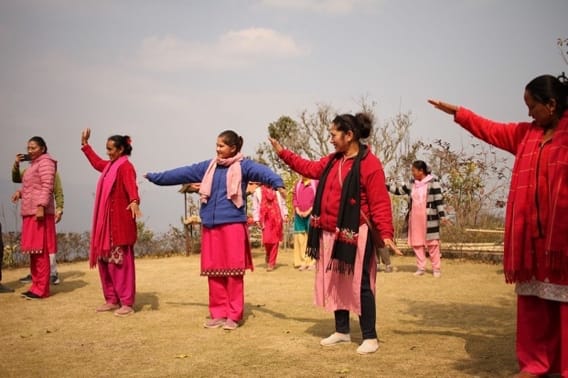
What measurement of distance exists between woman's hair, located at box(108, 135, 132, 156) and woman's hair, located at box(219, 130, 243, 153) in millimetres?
1582

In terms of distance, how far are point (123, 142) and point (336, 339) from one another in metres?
3.60

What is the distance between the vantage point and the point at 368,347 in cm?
468

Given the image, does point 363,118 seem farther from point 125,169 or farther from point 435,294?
point 435,294

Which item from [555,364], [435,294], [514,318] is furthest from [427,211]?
[555,364]

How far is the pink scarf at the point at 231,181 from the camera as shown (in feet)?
19.1

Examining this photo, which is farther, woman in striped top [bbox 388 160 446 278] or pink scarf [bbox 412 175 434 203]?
pink scarf [bbox 412 175 434 203]

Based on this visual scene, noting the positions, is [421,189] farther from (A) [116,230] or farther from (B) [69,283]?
(B) [69,283]

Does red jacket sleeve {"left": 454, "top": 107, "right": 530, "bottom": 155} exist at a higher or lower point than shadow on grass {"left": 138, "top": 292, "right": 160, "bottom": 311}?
higher

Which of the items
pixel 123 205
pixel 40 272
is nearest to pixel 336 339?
pixel 123 205

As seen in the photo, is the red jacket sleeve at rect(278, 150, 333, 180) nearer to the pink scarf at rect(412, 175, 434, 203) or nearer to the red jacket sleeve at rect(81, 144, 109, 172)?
the red jacket sleeve at rect(81, 144, 109, 172)

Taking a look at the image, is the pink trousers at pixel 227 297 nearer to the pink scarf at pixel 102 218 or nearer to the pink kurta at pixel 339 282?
the pink kurta at pixel 339 282

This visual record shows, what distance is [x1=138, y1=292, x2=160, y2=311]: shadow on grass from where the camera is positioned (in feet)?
23.0

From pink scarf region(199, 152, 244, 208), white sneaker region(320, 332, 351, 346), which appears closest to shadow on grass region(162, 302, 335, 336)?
white sneaker region(320, 332, 351, 346)

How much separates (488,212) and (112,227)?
38.7ft
